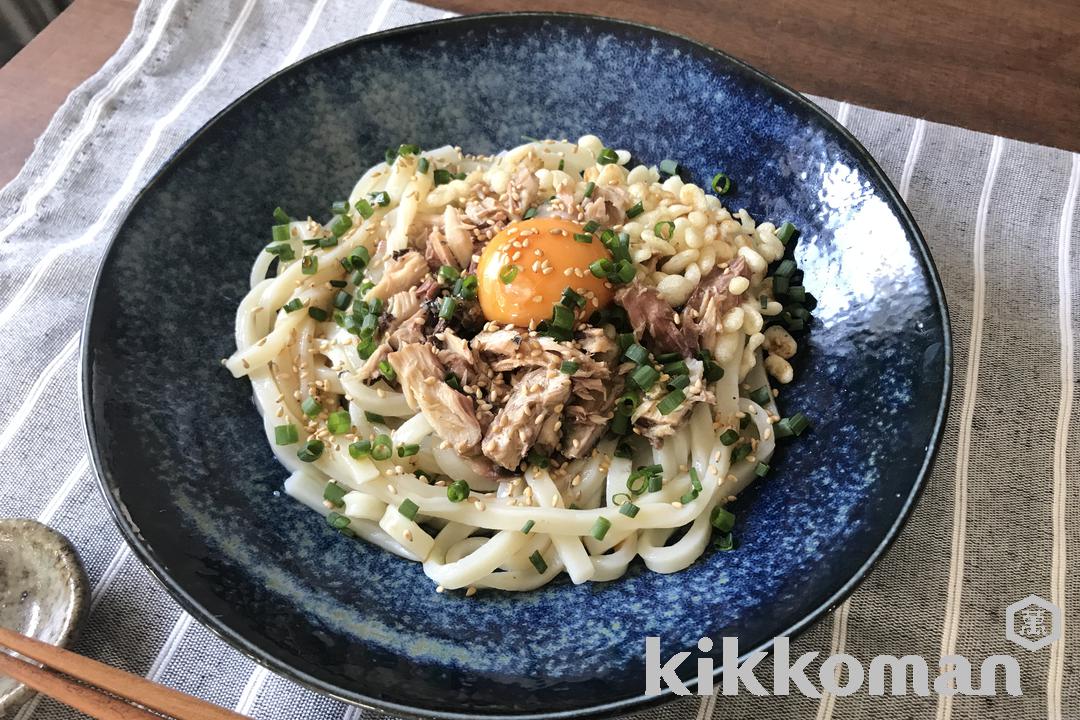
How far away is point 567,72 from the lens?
323 centimetres

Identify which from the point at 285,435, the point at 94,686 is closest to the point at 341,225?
the point at 285,435

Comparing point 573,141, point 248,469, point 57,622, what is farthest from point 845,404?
point 57,622

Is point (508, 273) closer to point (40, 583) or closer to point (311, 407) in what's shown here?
point (311, 407)

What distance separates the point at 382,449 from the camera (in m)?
2.54

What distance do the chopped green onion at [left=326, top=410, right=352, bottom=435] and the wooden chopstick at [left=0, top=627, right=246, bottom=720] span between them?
0.89 meters

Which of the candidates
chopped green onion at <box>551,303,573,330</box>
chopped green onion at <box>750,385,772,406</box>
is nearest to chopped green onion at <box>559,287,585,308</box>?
chopped green onion at <box>551,303,573,330</box>

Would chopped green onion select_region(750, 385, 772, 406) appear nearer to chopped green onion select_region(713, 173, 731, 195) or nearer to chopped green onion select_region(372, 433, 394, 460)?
chopped green onion select_region(713, 173, 731, 195)

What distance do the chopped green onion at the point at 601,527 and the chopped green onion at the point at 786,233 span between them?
1.18m

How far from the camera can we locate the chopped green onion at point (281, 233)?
2.99 meters

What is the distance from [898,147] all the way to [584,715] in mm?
2715

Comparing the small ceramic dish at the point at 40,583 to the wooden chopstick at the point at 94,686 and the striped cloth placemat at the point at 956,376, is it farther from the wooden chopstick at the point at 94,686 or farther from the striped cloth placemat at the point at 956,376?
the wooden chopstick at the point at 94,686

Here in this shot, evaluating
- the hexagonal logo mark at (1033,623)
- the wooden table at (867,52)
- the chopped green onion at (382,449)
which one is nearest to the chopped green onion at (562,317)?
the chopped green onion at (382,449)

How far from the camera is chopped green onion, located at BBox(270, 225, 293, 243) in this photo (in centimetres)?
299

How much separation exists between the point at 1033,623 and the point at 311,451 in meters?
2.15
